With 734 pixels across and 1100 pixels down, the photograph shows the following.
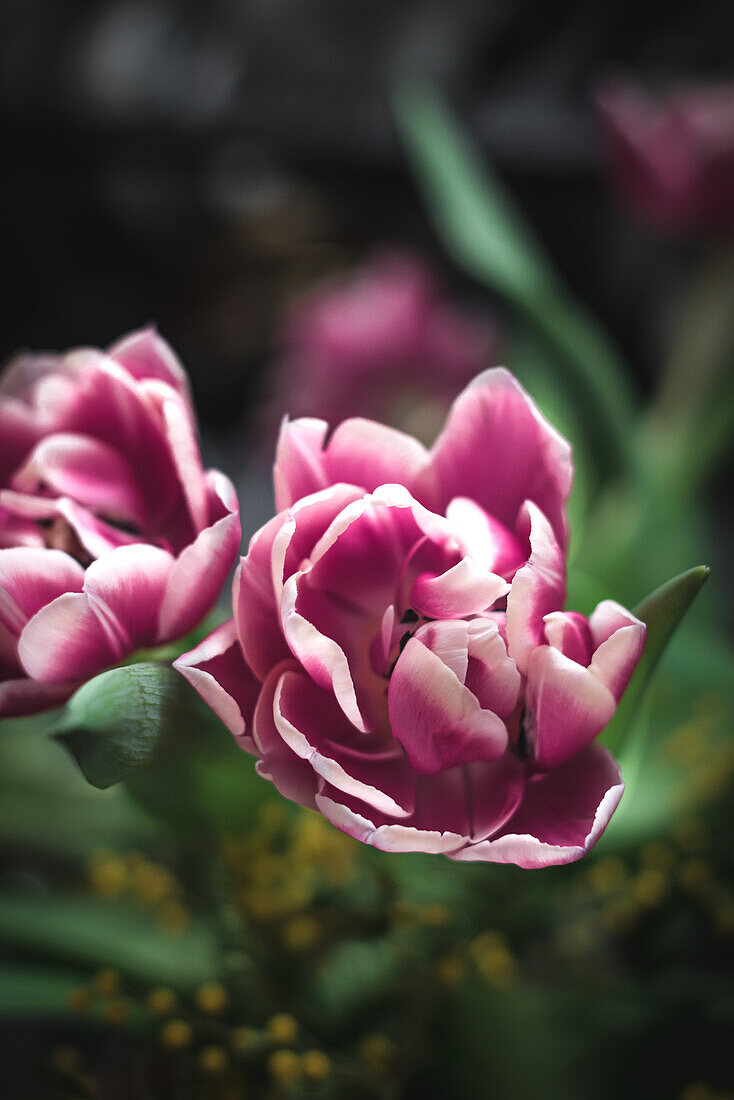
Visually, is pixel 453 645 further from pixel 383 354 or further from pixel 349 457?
pixel 383 354

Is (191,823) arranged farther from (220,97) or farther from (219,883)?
(220,97)

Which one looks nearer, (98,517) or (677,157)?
(98,517)

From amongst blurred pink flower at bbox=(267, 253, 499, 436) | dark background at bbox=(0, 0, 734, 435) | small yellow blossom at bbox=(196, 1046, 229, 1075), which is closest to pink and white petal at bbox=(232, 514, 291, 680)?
small yellow blossom at bbox=(196, 1046, 229, 1075)

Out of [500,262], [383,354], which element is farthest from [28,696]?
[383,354]

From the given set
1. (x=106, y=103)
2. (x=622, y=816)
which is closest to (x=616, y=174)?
(x=622, y=816)

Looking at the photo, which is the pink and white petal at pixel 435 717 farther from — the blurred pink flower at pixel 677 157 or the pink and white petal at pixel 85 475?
the blurred pink flower at pixel 677 157

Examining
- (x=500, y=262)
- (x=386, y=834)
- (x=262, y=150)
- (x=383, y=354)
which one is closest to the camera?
(x=386, y=834)

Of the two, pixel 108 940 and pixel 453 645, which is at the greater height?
pixel 453 645
